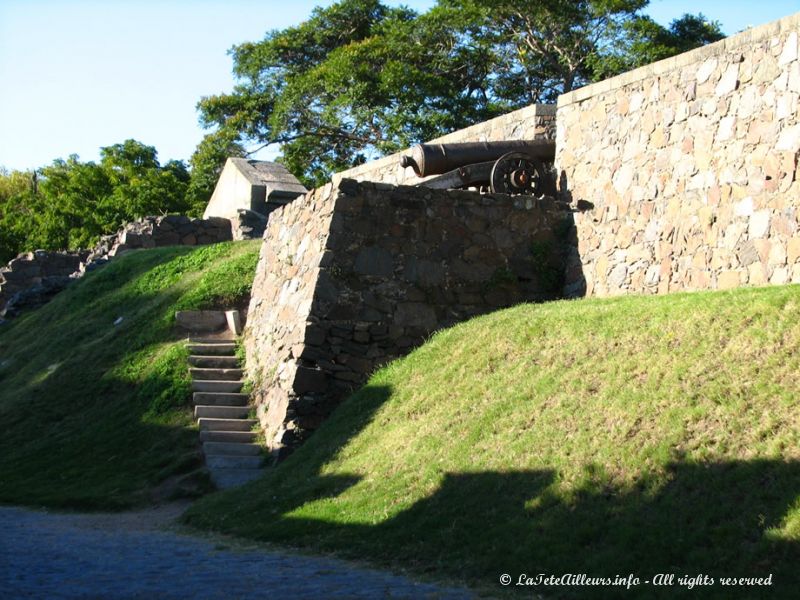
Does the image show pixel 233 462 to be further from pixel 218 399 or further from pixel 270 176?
pixel 270 176

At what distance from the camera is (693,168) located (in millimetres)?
11234

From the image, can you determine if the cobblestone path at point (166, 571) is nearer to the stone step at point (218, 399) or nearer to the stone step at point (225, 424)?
the stone step at point (225, 424)

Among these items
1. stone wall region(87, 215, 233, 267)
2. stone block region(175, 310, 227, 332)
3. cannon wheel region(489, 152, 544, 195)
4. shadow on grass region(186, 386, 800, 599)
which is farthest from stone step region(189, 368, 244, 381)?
stone wall region(87, 215, 233, 267)

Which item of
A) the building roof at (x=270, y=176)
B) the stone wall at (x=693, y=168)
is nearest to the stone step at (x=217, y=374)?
the stone wall at (x=693, y=168)

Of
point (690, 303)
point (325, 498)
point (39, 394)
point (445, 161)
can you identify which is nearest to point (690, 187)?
point (690, 303)

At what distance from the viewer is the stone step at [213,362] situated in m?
13.8

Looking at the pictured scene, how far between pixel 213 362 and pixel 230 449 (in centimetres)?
217

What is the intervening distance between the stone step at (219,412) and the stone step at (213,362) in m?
1.12

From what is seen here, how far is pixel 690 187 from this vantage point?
36.9 ft

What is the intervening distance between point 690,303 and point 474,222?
407cm

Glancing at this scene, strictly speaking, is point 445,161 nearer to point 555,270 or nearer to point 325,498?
point 555,270

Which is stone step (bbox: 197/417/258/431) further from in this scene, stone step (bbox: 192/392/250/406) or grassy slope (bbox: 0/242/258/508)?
stone step (bbox: 192/392/250/406)

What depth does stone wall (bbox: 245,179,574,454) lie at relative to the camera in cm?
1199

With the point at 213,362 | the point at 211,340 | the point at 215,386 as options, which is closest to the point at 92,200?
the point at 211,340
